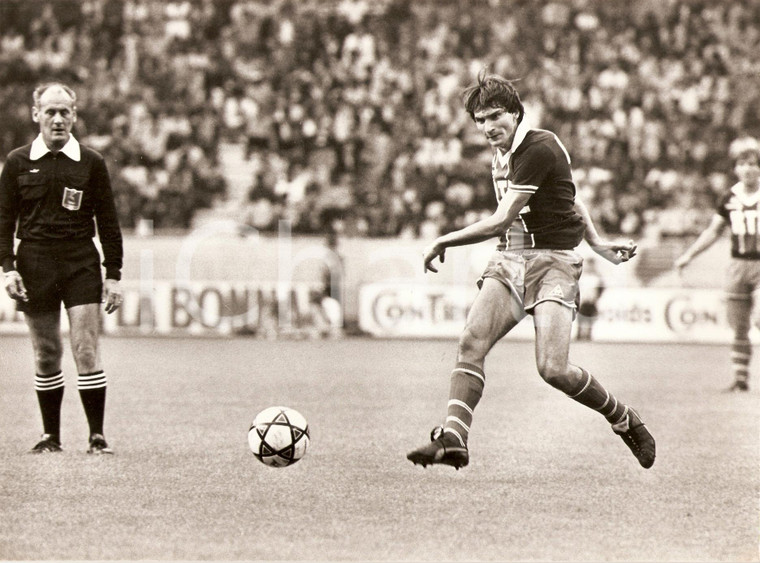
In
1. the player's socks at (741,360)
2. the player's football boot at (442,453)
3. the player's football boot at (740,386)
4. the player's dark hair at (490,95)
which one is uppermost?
the player's dark hair at (490,95)

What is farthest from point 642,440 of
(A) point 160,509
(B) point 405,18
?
(B) point 405,18

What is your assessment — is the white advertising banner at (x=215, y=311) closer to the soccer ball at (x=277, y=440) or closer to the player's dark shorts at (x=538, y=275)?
the soccer ball at (x=277, y=440)

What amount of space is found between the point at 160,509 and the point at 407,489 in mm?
1386

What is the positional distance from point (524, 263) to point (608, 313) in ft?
46.4

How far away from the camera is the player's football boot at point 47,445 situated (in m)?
8.02

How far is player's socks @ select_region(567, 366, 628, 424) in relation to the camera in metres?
6.96

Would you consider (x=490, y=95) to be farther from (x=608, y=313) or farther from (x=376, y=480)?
(x=608, y=313)

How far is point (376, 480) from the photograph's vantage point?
707 cm

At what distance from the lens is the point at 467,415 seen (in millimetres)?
6629

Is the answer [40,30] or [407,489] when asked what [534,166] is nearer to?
[407,489]

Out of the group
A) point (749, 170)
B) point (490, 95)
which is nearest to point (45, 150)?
point (490, 95)

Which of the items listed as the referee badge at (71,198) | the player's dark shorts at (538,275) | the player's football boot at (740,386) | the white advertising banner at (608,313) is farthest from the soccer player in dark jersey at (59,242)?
the white advertising banner at (608,313)

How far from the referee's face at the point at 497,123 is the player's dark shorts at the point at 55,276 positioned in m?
2.77

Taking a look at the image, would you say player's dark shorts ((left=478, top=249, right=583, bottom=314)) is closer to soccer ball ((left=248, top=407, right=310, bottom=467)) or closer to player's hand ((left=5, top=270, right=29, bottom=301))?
soccer ball ((left=248, top=407, right=310, bottom=467))
